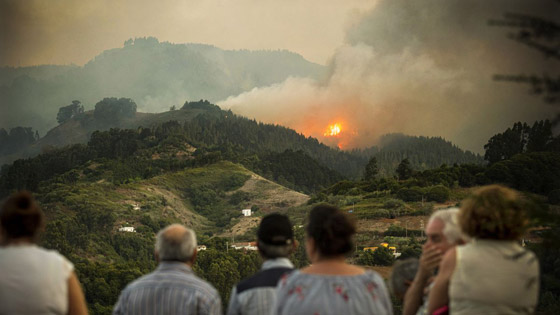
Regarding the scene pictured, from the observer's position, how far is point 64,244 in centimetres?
5969

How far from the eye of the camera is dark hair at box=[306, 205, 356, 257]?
9.23 ft

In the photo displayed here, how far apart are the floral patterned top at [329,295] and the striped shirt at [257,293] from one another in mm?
502

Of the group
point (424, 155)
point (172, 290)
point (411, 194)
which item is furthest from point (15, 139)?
point (172, 290)

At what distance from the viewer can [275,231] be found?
10.9ft

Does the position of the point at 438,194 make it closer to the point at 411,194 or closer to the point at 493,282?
the point at 411,194

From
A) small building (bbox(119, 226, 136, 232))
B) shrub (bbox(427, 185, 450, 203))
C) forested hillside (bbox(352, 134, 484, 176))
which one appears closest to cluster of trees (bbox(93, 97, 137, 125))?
forested hillside (bbox(352, 134, 484, 176))

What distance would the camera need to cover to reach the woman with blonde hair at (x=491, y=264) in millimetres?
2871

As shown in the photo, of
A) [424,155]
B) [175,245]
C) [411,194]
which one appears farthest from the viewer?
[424,155]

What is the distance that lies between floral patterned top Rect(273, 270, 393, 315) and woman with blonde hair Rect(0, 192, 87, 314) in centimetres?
92

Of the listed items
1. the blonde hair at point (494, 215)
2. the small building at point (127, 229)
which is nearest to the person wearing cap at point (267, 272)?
the blonde hair at point (494, 215)

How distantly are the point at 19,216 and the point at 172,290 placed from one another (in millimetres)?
787

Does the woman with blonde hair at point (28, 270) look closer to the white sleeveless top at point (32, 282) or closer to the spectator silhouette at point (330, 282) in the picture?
the white sleeveless top at point (32, 282)

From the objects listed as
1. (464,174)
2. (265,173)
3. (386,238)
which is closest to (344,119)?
(265,173)

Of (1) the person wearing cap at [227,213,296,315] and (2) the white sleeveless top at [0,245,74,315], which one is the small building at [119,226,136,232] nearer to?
(1) the person wearing cap at [227,213,296,315]
